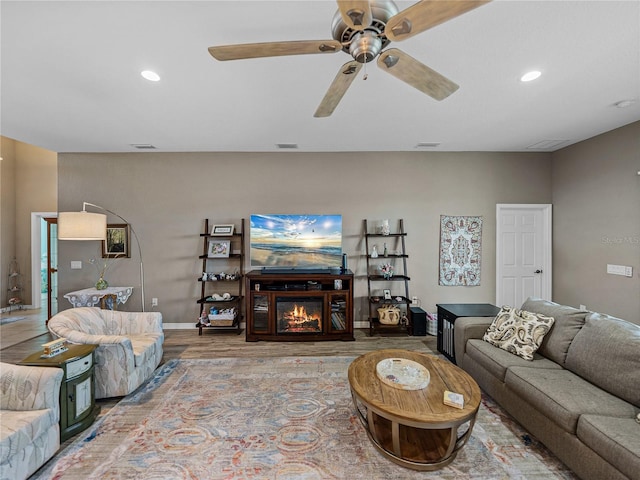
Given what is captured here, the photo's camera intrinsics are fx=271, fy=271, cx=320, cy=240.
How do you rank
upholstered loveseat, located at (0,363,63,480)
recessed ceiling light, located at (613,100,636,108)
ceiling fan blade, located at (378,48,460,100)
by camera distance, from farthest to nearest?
recessed ceiling light, located at (613,100,636,108), upholstered loveseat, located at (0,363,63,480), ceiling fan blade, located at (378,48,460,100)

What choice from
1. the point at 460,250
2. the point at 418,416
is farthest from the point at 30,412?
the point at 460,250

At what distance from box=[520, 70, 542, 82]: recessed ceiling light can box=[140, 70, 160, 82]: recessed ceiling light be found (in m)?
3.04

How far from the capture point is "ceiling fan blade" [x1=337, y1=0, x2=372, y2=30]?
43.8 inches

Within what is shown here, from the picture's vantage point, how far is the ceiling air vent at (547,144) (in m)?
3.87

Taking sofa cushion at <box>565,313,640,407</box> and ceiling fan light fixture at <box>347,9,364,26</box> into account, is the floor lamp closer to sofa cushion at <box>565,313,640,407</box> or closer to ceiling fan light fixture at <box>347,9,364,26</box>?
ceiling fan light fixture at <box>347,9,364,26</box>

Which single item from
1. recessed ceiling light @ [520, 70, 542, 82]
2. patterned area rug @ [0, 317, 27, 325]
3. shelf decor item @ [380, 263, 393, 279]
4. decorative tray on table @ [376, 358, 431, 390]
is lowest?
patterned area rug @ [0, 317, 27, 325]

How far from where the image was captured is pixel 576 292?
4008mm

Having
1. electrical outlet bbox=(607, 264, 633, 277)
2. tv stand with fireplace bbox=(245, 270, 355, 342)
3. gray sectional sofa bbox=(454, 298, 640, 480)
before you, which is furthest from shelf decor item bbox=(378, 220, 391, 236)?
electrical outlet bbox=(607, 264, 633, 277)

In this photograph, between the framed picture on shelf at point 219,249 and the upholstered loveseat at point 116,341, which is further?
the framed picture on shelf at point 219,249

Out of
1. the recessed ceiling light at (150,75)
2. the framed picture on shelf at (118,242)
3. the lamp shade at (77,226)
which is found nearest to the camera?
the recessed ceiling light at (150,75)

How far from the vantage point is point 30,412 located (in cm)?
168

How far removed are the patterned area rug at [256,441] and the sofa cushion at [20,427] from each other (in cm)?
31

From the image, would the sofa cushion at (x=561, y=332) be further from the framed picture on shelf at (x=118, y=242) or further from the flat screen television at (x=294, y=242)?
the framed picture on shelf at (x=118, y=242)

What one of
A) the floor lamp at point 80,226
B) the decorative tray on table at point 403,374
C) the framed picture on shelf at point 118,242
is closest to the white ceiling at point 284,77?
the floor lamp at point 80,226
